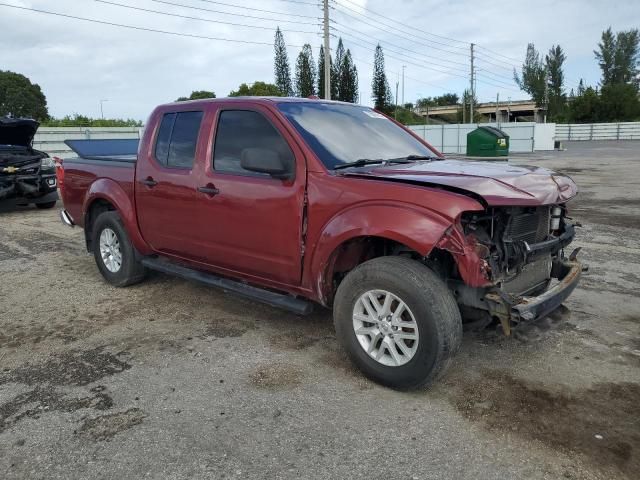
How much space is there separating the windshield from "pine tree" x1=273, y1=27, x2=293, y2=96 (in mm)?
66489

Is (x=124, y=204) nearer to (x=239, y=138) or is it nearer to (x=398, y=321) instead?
(x=239, y=138)

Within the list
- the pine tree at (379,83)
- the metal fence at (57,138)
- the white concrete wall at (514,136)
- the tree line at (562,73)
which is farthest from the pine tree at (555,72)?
the metal fence at (57,138)

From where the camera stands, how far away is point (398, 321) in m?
3.40

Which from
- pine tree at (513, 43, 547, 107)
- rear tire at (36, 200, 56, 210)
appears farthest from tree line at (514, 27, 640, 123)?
rear tire at (36, 200, 56, 210)

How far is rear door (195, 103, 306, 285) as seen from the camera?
155 inches

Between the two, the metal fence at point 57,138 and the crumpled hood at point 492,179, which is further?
the metal fence at point 57,138

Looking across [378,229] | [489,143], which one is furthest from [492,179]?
[489,143]

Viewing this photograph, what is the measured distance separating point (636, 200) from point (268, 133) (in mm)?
10085

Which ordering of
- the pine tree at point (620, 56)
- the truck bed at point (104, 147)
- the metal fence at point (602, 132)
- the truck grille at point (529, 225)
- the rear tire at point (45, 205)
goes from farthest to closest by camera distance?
the pine tree at point (620, 56)
the metal fence at point (602, 132)
the rear tire at point (45, 205)
the truck bed at point (104, 147)
the truck grille at point (529, 225)

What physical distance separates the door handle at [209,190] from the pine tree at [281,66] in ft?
219

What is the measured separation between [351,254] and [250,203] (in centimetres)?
86

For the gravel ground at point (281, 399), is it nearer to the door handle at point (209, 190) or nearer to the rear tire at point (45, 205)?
the door handle at point (209, 190)

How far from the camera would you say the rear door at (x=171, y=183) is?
4688 mm

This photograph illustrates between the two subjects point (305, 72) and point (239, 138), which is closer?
point (239, 138)
